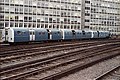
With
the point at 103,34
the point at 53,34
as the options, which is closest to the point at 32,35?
the point at 53,34

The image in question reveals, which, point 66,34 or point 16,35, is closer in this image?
point 16,35

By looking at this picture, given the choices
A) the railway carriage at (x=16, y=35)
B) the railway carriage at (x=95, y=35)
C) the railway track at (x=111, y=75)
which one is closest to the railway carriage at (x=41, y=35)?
the railway carriage at (x=16, y=35)

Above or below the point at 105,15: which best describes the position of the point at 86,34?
below

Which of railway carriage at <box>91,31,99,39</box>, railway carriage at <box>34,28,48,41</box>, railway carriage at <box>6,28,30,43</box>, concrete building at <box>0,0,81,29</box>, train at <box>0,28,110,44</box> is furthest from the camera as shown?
concrete building at <box>0,0,81,29</box>

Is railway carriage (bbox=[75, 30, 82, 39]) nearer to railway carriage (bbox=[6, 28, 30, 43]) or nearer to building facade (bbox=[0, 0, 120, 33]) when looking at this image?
railway carriage (bbox=[6, 28, 30, 43])

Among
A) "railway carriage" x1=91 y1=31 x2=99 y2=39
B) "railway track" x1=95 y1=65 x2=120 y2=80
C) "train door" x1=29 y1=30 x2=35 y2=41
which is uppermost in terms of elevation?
"train door" x1=29 y1=30 x2=35 y2=41

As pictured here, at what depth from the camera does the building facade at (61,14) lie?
80.7 meters

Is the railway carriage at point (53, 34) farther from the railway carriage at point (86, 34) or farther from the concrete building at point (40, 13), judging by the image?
the concrete building at point (40, 13)

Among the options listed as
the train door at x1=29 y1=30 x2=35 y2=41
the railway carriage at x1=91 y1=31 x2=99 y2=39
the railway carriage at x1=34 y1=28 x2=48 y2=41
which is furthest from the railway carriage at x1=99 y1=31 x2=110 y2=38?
the train door at x1=29 y1=30 x2=35 y2=41

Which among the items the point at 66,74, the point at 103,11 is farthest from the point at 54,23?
the point at 66,74

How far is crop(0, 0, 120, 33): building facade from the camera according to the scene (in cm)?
8069

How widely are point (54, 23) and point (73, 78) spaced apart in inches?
3064

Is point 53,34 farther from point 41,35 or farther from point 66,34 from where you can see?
point 66,34

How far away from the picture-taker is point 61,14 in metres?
96.2
